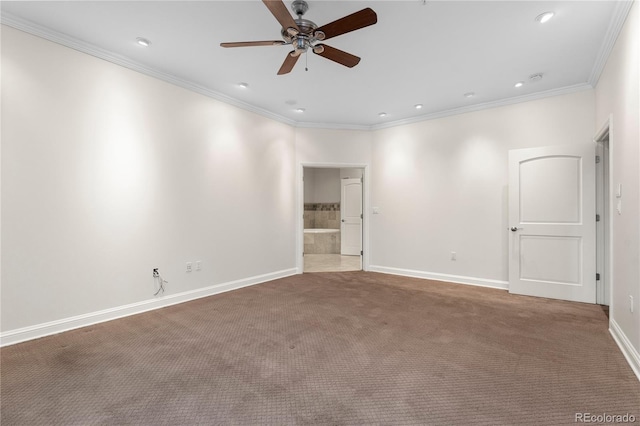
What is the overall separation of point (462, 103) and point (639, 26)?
2.59 meters

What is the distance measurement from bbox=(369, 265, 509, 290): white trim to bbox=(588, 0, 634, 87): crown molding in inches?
114

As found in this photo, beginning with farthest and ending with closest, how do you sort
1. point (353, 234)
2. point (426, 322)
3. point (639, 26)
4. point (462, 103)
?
1. point (353, 234)
2. point (462, 103)
3. point (426, 322)
4. point (639, 26)

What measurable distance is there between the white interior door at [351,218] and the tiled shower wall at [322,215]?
0.86 metres

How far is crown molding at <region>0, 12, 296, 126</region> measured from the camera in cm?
272

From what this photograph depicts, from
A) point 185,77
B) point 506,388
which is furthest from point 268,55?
point 506,388

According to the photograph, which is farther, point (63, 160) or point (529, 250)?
point (529, 250)

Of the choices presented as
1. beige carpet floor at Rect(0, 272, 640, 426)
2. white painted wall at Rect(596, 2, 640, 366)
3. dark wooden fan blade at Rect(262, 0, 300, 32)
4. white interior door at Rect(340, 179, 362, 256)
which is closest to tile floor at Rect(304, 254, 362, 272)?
white interior door at Rect(340, 179, 362, 256)

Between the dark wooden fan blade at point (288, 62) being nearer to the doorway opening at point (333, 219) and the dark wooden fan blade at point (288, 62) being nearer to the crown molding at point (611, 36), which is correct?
the crown molding at point (611, 36)

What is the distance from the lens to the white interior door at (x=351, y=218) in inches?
322

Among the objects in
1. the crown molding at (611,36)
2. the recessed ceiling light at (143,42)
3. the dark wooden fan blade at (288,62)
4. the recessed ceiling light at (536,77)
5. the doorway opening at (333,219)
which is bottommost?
the doorway opening at (333,219)

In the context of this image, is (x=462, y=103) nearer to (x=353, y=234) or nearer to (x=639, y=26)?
(x=639, y=26)

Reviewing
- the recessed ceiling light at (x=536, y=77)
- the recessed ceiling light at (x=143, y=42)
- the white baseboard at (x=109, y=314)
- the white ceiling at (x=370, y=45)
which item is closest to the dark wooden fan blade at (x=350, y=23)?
the white ceiling at (x=370, y=45)

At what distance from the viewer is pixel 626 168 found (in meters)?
2.54

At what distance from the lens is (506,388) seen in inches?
78.9
